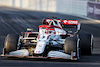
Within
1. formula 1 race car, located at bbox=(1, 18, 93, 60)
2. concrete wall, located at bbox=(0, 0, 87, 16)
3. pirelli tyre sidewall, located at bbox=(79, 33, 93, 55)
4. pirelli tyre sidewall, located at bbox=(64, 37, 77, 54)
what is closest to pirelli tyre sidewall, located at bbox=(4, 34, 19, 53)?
formula 1 race car, located at bbox=(1, 18, 93, 60)

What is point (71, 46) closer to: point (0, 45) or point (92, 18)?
point (0, 45)

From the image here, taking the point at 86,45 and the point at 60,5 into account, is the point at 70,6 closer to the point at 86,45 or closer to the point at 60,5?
the point at 60,5

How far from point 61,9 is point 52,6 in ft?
19.3

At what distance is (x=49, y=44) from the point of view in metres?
13.4

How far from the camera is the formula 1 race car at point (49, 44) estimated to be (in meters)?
12.3

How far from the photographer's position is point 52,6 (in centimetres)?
5794

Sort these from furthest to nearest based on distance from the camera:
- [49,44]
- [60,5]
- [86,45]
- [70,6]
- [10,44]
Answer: [60,5]
[70,6]
[86,45]
[49,44]
[10,44]

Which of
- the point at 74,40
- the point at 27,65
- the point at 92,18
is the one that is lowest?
the point at 27,65

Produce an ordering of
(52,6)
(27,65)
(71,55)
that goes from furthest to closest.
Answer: (52,6), (71,55), (27,65)

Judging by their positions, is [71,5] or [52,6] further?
[52,6]

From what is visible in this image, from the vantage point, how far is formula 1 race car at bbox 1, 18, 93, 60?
40.3ft

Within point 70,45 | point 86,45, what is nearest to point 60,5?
point 86,45

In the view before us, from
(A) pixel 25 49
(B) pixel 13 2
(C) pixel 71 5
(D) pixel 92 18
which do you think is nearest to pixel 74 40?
(A) pixel 25 49

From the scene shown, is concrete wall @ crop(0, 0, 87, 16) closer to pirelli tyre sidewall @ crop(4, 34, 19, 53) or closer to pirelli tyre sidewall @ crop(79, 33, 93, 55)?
pirelli tyre sidewall @ crop(79, 33, 93, 55)
